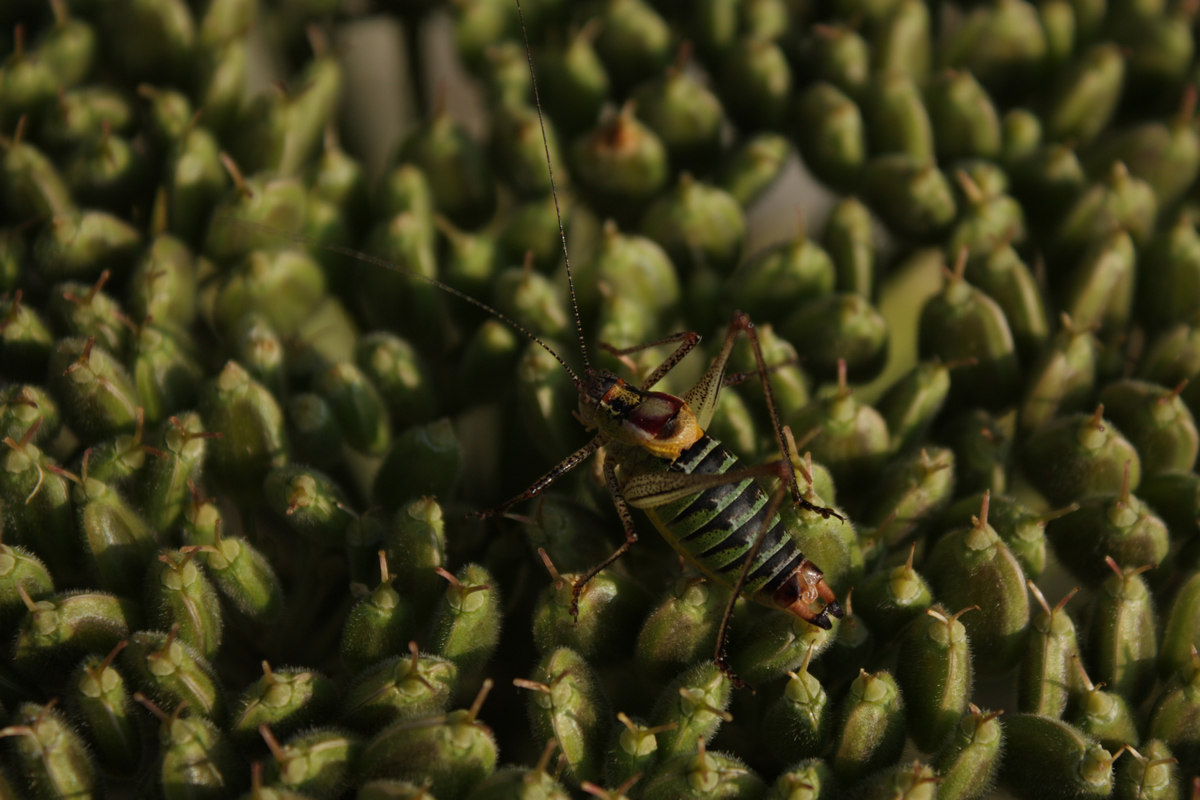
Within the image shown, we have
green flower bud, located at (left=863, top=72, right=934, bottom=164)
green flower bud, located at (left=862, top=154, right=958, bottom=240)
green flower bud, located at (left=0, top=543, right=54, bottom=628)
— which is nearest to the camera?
green flower bud, located at (left=0, top=543, right=54, bottom=628)

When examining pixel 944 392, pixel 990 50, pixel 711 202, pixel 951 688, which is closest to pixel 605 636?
pixel 951 688

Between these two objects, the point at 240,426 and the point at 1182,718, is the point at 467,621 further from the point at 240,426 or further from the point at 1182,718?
the point at 1182,718

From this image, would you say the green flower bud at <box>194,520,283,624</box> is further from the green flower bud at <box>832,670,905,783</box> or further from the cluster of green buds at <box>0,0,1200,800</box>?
the green flower bud at <box>832,670,905,783</box>

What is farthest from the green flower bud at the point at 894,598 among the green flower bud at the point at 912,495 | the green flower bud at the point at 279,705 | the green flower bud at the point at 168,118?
the green flower bud at the point at 168,118

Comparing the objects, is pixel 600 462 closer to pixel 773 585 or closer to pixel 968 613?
pixel 773 585

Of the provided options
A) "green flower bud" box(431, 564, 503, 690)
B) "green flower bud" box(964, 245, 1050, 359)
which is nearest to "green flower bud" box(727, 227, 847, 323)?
"green flower bud" box(964, 245, 1050, 359)

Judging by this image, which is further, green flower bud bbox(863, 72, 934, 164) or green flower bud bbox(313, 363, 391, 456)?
green flower bud bbox(863, 72, 934, 164)

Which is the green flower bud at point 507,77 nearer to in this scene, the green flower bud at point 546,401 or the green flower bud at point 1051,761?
the green flower bud at point 546,401
